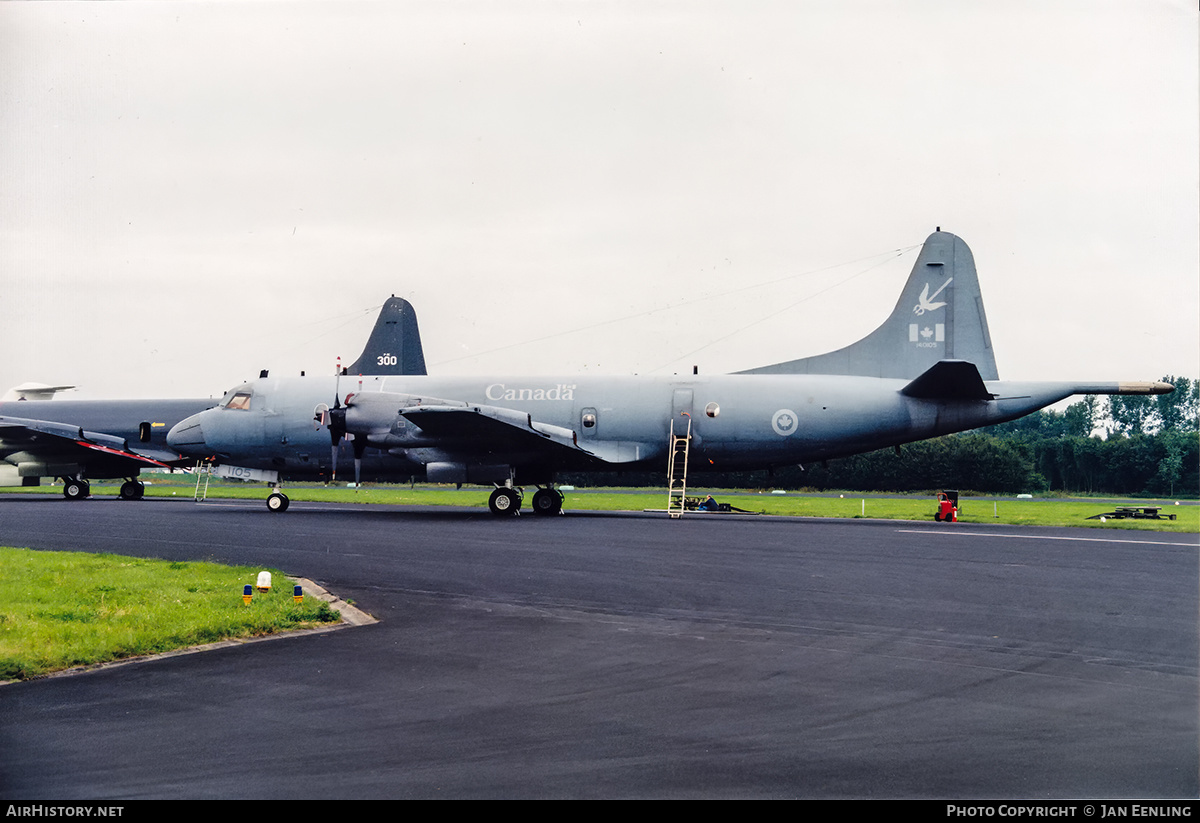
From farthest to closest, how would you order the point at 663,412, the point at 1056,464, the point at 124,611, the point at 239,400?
the point at 1056,464 < the point at 239,400 < the point at 663,412 < the point at 124,611

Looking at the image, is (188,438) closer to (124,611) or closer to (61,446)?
(61,446)

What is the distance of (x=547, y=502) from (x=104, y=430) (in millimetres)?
22664

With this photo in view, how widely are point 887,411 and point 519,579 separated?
15.9 m

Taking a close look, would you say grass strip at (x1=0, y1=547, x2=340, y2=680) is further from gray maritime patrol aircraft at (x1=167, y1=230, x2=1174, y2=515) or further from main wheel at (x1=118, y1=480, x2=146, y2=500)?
main wheel at (x1=118, y1=480, x2=146, y2=500)

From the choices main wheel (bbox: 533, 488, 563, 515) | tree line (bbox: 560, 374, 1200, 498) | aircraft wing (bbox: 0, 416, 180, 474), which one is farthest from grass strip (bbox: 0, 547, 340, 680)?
tree line (bbox: 560, 374, 1200, 498)

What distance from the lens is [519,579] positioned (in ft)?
49.7

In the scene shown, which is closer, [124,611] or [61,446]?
[124,611]

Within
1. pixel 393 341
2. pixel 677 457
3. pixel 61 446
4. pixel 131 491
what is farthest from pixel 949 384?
pixel 61 446

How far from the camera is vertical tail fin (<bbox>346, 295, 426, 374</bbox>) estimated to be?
42.9 meters

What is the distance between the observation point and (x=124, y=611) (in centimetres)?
1205

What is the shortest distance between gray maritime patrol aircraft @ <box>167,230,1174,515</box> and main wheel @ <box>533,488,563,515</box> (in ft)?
0.14

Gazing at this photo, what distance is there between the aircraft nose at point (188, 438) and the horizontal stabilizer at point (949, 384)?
2206 centimetres

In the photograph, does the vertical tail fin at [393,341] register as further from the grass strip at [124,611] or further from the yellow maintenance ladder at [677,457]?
the grass strip at [124,611]

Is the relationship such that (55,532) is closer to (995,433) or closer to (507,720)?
(507,720)
